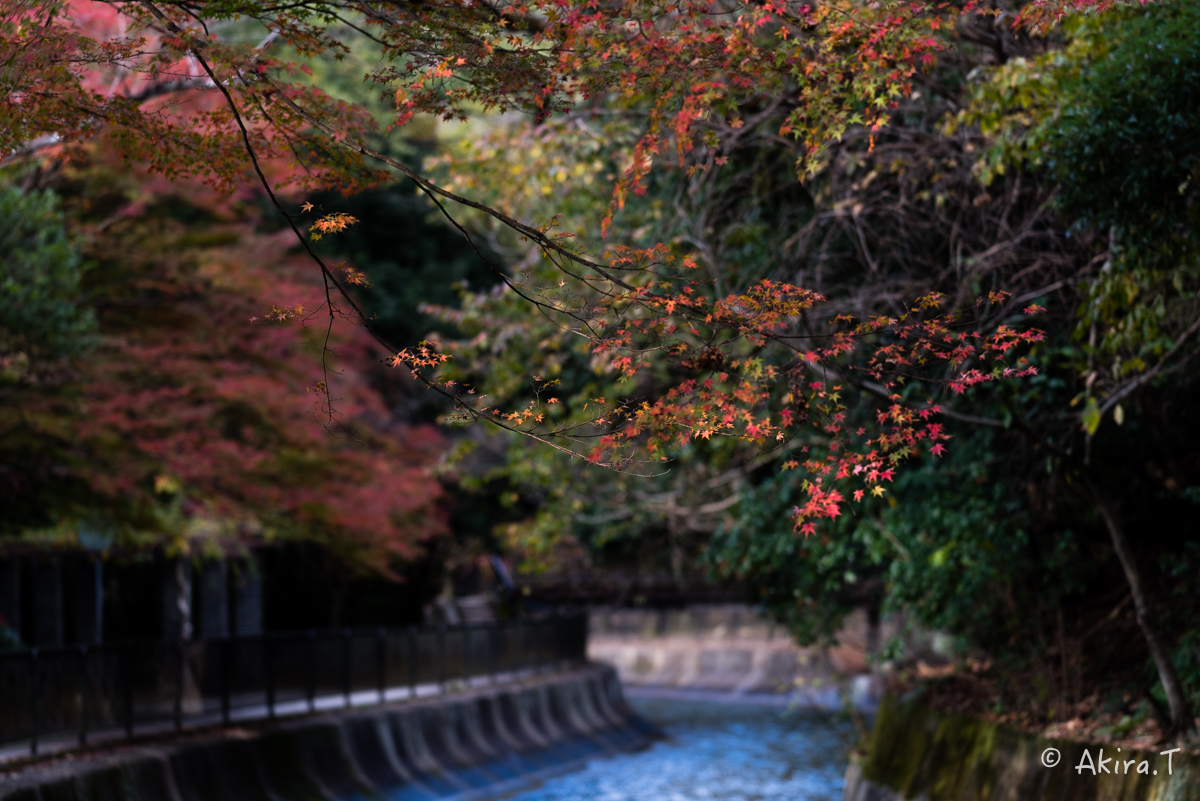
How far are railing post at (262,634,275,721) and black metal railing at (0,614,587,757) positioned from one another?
0.5 inches

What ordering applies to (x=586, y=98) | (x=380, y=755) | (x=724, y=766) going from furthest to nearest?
(x=724, y=766)
(x=380, y=755)
(x=586, y=98)

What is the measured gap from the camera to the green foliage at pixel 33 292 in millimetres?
11523

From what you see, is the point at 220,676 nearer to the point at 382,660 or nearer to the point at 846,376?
the point at 382,660

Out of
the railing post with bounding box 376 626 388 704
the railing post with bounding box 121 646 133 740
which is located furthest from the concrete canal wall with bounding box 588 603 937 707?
the railing post with bounding box 121 646 133 740

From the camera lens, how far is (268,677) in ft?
46.1

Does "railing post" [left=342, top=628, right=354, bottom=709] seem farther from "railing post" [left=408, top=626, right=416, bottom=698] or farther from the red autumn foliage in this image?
the red autumn foliage

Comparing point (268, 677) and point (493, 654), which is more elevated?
point (268, 677)

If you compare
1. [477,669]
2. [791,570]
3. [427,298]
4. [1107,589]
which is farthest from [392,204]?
[1107,589]

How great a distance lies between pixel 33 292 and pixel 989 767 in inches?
396

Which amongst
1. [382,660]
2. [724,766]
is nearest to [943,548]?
[382,660]

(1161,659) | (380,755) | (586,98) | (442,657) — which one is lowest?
(380,755)

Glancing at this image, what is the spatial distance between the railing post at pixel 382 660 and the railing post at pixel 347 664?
2.03 ft

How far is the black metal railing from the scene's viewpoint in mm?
10391

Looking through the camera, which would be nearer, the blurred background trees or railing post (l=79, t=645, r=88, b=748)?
the blurred background trees
